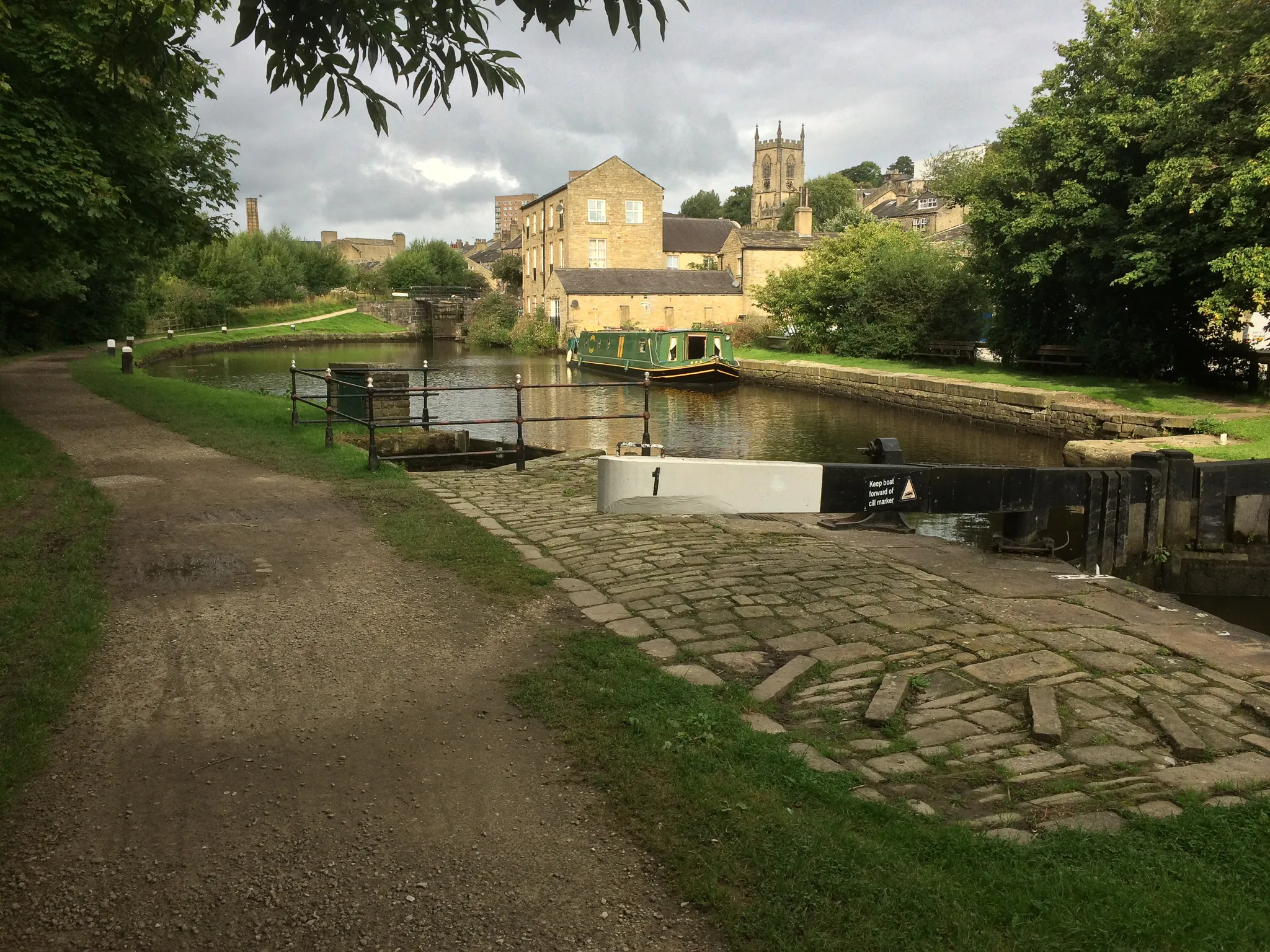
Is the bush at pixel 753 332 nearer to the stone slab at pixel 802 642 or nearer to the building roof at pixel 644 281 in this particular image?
the building roof at pixel 644 281

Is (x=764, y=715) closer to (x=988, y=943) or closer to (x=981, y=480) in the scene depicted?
(x=988, y=943)

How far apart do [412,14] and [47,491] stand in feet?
23.8

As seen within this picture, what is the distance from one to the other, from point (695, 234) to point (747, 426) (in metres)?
38.4

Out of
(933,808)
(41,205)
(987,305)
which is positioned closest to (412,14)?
(933,808)

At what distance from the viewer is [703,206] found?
106 meters

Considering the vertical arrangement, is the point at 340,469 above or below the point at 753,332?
below

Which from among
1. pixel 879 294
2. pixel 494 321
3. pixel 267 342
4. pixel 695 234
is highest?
pixel 695 234

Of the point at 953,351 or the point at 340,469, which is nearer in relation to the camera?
the point at 340,469

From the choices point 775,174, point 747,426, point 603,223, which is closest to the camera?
point 747,426

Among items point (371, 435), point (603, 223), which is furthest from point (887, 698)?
point (603, 223)

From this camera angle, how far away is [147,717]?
3.92 m

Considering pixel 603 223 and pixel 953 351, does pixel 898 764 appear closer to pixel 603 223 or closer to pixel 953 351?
pixel 953 351

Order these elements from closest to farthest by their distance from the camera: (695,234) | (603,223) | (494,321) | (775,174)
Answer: (603,223)
(494,321)
(695,234)
(775,174)

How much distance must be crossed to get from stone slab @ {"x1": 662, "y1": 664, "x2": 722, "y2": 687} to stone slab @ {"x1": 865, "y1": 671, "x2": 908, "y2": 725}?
709 mm
